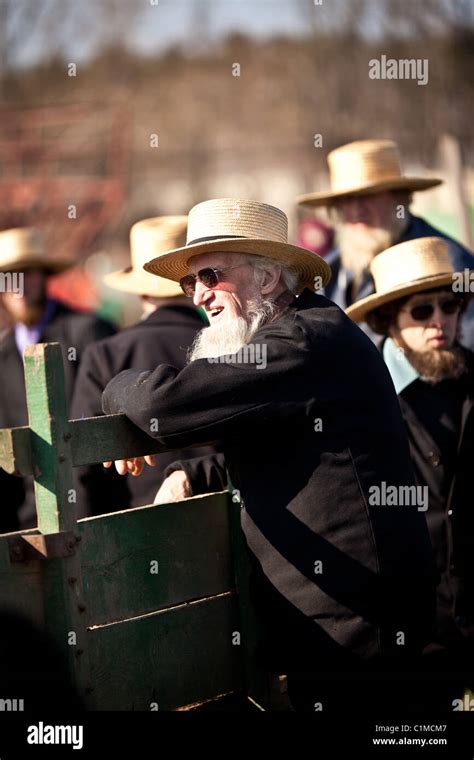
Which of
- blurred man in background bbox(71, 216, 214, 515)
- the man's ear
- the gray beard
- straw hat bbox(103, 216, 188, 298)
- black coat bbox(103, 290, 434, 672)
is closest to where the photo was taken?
black coat bbox(103, 290, 434, 672)

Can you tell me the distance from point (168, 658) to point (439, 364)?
6.64ft

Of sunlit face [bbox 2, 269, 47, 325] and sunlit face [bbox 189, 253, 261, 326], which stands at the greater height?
sunlit face [bbox 2, 269, 47, 325]

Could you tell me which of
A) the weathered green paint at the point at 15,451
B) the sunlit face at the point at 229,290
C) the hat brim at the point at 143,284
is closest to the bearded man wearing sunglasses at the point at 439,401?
the hat brim at the point at 143,284

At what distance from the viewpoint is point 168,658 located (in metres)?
3.47

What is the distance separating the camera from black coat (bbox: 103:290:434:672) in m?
3.34

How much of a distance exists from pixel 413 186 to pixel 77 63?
64.1 ft

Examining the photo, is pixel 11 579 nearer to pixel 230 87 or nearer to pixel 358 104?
pixel 358 104

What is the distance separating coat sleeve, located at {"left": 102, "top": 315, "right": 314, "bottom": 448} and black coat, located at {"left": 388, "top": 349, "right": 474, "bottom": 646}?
159 centimetres

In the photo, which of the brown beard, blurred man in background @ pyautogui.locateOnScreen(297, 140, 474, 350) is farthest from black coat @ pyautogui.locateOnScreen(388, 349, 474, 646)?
blurred man in background @ pyautogui.locateOnScreen(297, 140, 474, 350)

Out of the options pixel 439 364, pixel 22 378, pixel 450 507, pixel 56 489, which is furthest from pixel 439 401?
pixel 22 378

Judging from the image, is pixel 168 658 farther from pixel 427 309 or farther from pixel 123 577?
pixel 427 309

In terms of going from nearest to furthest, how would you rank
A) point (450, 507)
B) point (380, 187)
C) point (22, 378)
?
point (450, 507) → point (22, 378) → point (380, 187)

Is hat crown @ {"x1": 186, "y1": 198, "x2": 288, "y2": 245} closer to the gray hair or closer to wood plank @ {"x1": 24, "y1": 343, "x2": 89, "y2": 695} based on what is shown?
the gray hair

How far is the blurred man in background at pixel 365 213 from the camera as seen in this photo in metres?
6.67
